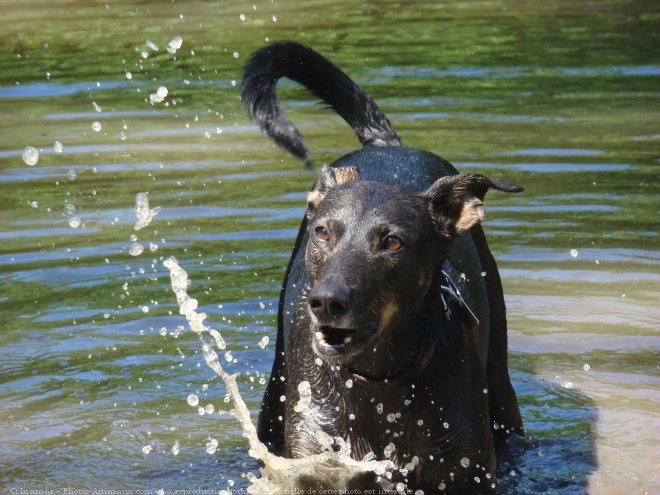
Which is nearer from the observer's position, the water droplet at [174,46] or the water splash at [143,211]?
the water splash at [143,211]

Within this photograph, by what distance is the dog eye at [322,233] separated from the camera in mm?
4676

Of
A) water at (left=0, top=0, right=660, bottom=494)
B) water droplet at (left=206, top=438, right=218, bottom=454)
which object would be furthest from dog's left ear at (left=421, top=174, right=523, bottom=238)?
water droplet at (left=206, top=438, right=218, bottom=454)

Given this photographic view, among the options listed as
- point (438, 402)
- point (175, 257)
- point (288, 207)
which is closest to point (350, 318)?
point (438, 402)

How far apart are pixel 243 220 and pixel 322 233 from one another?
4.32 meters

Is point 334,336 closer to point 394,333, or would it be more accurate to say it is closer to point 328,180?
point 394,333

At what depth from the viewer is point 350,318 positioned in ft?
14.4

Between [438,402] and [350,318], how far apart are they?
63cm

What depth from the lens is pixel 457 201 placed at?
486cm

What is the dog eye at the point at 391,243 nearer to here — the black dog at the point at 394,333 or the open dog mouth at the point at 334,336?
the black dog at the point at 394,333

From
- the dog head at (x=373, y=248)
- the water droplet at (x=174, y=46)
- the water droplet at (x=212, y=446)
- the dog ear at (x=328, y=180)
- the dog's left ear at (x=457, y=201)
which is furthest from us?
the water droplet at (x=174, y=46)

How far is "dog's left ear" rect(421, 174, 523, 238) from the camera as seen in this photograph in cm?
481

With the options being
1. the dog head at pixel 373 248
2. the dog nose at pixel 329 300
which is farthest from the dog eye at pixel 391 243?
the dog nose at pixel 329 300

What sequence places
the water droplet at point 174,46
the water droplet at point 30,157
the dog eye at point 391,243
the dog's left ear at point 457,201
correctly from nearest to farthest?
the dog eye at point 391,243, the dog's left ear at point 457,201, the water droplet at point 30,157, the water droplet at point 174,46

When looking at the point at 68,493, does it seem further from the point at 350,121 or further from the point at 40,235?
the point at 40,235
